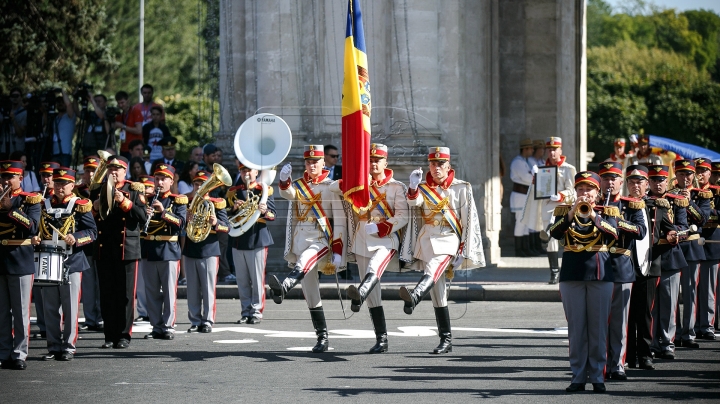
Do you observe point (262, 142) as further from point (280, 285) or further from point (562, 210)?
point (562, 210)

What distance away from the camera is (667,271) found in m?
13.8

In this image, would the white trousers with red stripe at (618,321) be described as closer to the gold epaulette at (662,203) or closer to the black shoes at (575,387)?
the black shoes at (575,387)

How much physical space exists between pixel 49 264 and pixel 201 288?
296 cm

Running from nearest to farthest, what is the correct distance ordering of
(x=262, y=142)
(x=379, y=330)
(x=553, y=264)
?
(x=379, y=330), (x=262, y=142), (x=553, y=264)

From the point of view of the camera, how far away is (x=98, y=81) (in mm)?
55812

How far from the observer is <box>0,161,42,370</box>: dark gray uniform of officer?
13.2 m

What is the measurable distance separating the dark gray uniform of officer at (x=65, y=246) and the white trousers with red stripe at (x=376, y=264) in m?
2.72

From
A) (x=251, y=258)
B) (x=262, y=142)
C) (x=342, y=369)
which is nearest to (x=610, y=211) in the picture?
(x=342, y=369)

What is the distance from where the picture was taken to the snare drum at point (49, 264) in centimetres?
1359

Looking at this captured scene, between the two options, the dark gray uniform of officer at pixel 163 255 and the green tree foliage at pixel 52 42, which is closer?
the dark gray uniform of officer at pixel 163 255

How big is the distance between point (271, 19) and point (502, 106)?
22.7 feet

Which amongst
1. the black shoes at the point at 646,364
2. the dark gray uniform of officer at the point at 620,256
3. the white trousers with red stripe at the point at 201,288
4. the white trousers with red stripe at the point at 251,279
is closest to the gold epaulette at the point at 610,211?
the dark gray uniform of officer at the point at 620,256

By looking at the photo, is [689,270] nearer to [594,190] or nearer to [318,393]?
[594,190]

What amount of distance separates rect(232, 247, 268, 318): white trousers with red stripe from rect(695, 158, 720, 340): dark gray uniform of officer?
16.9 feet
